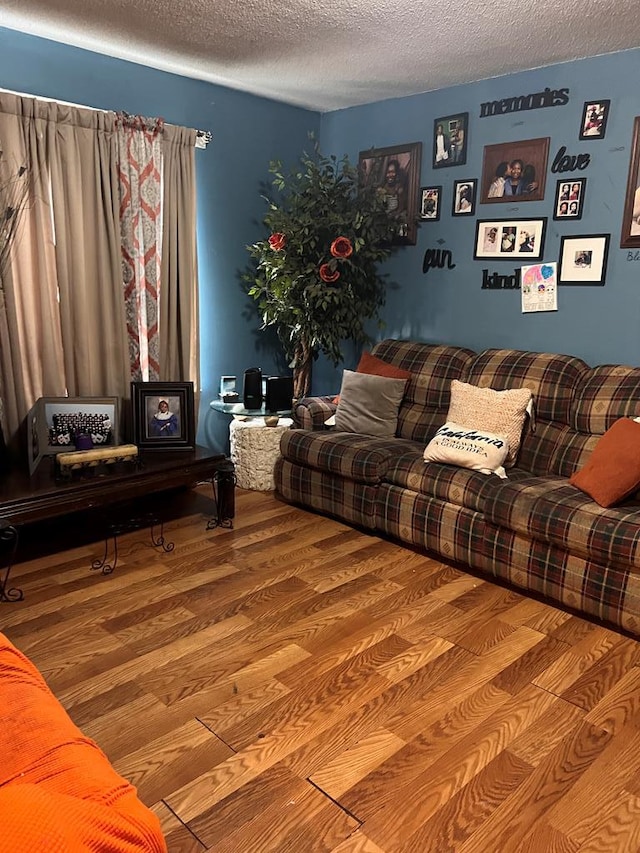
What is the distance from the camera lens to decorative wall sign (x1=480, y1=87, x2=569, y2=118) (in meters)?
3.30

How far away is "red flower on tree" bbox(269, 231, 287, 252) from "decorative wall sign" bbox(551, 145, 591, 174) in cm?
153

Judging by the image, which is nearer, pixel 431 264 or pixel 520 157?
pixel 520 157

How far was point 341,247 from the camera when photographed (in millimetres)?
3664

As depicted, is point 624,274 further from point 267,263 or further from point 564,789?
point 564,789

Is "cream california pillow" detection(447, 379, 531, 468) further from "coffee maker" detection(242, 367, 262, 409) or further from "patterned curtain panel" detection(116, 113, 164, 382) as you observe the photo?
"patterned curtain panel" detection(116, 113, 164, 382)

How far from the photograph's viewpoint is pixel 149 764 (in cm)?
177

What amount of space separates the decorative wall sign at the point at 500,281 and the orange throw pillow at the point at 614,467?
115 centimetres

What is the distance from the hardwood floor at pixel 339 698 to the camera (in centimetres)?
162

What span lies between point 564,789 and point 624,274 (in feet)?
8.10

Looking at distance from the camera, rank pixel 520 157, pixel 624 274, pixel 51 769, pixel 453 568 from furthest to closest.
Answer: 1. pixel 520 157
2. pixel 624 274
3. pixel 453 568
4. pixel 51 769

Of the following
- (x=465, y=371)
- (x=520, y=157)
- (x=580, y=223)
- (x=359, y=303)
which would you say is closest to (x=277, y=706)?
(x=465, y=371)

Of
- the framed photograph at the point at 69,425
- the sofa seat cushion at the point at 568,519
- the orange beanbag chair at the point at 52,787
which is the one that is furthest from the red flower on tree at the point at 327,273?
the orange beanbag chair at the point at 52,787

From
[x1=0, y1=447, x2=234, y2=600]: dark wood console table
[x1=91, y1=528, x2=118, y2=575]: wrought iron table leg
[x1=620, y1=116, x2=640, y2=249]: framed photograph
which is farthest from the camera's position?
[x1=620, y1=116, x2=640, y2=249]: framed photograph

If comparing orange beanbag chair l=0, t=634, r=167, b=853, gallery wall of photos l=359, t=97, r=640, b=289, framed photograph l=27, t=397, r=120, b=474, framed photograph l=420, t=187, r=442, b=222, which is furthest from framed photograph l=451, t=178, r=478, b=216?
orange beanbag chair l=0, t=634, r=167, b=853
